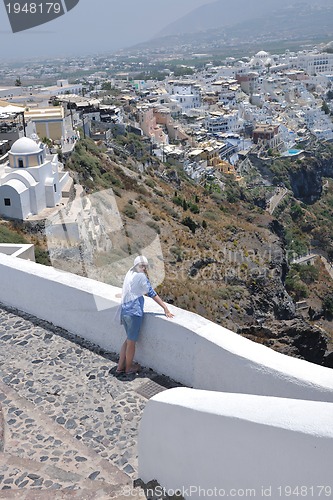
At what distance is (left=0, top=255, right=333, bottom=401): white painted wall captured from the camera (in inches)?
114

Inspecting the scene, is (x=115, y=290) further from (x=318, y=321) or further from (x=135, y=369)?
(x=318, y=321)

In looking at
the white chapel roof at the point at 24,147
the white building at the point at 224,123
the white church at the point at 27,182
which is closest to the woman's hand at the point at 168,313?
the white church at the point at 27,182

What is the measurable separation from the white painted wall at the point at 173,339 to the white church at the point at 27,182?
389 inches

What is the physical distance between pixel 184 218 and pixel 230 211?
7.21 meters

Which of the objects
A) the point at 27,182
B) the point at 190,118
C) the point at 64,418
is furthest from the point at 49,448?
→ the point at 190,118

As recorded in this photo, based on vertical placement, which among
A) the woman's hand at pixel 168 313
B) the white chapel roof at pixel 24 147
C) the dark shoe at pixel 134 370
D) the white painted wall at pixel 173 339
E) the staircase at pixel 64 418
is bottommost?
the white chapel roof at pixel 24 147

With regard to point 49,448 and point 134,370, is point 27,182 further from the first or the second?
point 49,448

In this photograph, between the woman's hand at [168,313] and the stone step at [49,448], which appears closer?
the stone step at [49,448]

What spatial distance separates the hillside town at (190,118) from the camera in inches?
881

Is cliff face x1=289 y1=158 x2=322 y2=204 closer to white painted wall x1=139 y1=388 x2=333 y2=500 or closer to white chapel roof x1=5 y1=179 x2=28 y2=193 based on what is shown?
white chapel roof x1=5 y1=179 x2=28 y2=193

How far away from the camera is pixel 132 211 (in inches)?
768

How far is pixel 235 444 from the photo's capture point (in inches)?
92.9

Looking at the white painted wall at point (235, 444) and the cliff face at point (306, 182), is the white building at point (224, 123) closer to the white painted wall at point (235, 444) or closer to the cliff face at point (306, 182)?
the cliff face at point (306, 182)

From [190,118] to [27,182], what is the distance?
42962mm
